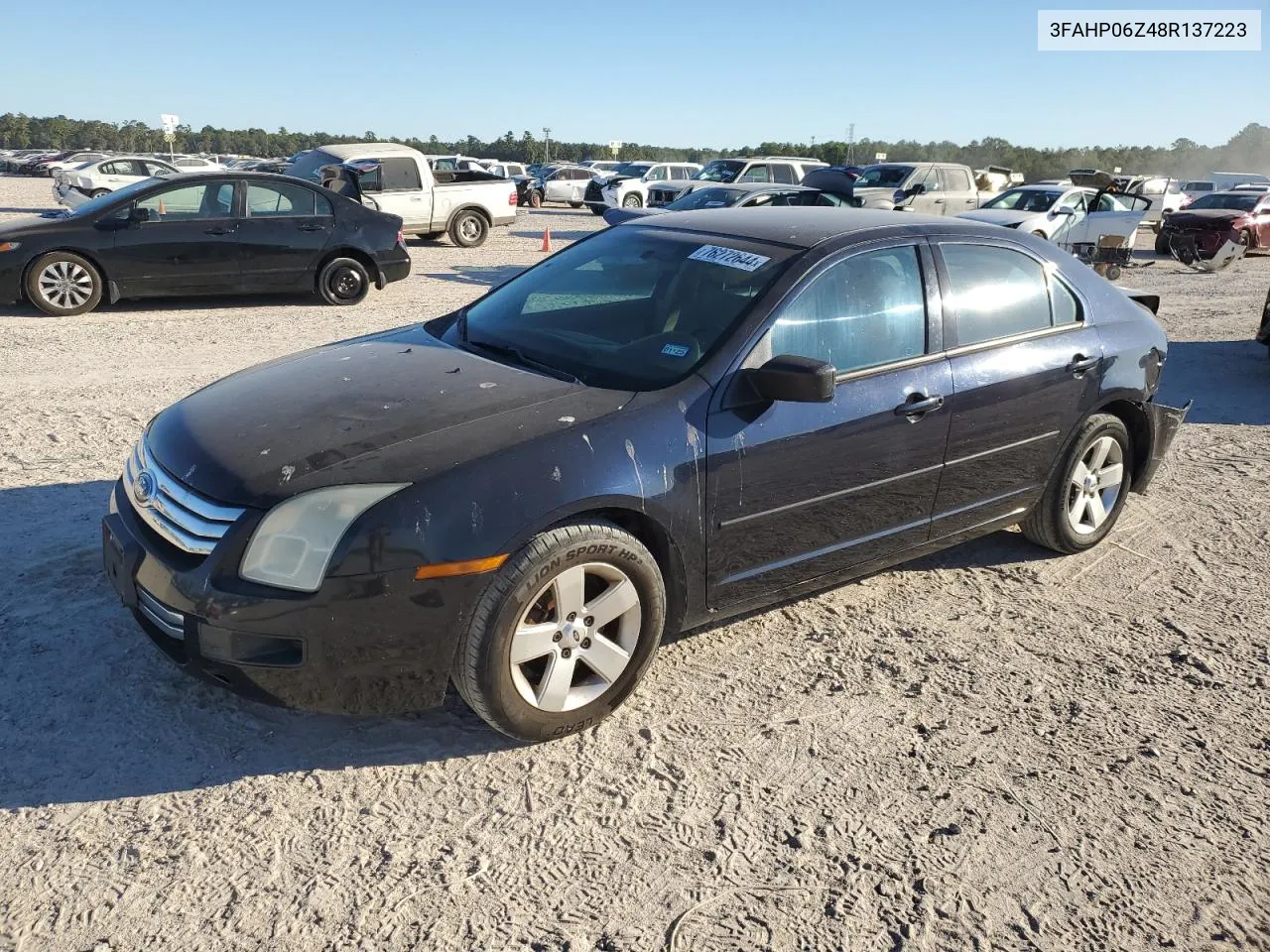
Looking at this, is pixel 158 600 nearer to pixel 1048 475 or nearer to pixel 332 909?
pixel 332 909

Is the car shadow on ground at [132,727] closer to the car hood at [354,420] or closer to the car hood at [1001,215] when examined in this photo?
the car hood at [354,420]

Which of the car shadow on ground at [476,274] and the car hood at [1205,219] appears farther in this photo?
the car hood at [1205,219]

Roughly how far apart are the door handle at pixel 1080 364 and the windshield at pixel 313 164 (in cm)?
1453

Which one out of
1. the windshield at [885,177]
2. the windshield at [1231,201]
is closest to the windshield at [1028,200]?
the windshield at [885,177]

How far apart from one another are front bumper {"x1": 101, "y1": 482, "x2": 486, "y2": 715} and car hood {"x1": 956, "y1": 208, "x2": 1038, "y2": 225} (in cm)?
1467

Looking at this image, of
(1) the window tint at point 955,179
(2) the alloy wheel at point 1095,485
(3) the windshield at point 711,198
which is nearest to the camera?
(2) the alloy wheel at point 1095,485

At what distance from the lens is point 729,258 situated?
13.3 feet

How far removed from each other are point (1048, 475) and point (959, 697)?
1.47 meters

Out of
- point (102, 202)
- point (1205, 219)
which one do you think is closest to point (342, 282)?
point (102, 202)

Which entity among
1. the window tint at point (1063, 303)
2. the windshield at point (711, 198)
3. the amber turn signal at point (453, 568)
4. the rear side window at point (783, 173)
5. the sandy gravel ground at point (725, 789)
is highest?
the rear side window at point (783, 173)

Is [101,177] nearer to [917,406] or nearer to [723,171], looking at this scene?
[723,171]

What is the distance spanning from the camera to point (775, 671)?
3.82m

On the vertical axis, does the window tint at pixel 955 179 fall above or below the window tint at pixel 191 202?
above

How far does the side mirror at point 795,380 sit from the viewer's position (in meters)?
3.43
